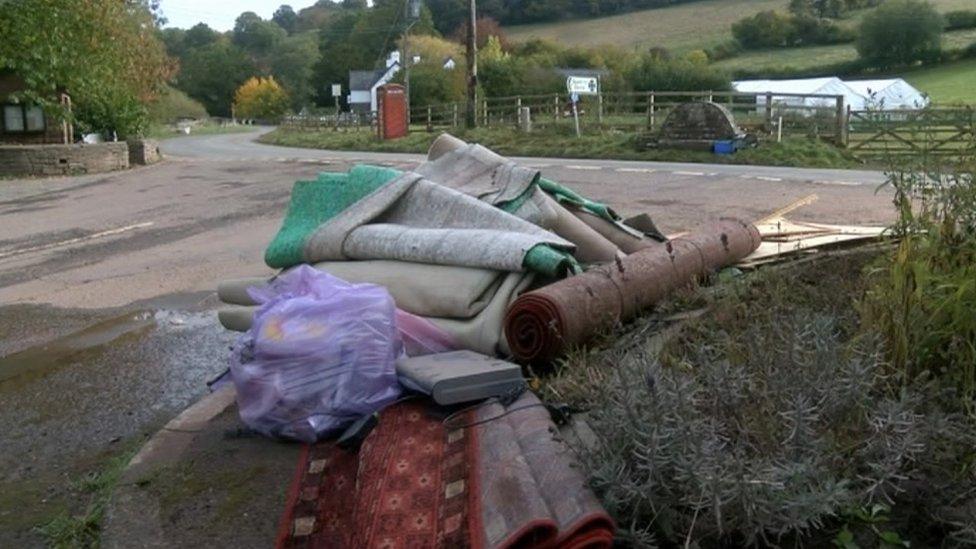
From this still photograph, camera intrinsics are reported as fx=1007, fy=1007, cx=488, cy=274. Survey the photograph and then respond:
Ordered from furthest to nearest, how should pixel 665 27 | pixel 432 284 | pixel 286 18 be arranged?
pixel 286 18 < pixel 665 27 < pixel 432 284

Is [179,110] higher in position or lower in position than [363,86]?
lower

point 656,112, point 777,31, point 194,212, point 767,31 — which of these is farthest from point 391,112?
point 777,31

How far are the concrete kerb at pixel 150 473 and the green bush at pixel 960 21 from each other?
64.7 m

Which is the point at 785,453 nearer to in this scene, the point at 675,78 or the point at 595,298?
the point at 595,298

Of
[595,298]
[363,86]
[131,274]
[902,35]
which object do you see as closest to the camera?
[595,298]

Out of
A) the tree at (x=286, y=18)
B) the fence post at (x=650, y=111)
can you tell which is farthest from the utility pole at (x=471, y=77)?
the tree at (x=286, y=18)

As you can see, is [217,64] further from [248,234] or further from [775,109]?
[248,234]

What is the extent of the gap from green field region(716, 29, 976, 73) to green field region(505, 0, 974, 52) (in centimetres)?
325

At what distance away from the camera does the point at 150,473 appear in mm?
4008

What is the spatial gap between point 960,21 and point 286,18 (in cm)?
9996

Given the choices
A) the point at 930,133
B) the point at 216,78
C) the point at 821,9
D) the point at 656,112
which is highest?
the point at 821,9

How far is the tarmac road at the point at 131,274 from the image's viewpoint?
4961 millimetres

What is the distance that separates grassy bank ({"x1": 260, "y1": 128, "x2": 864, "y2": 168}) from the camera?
22297 millimetres

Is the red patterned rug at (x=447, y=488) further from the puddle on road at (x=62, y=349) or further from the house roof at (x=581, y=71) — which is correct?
the house roof at (x=581, y=71)
